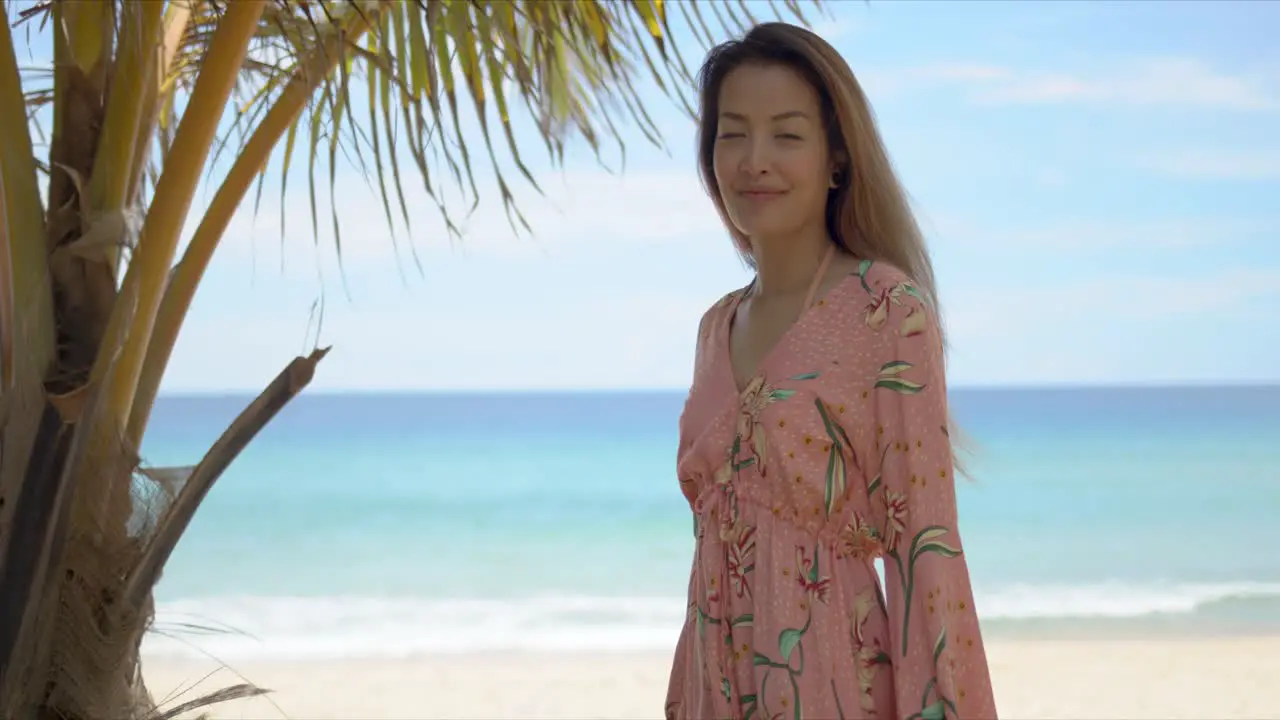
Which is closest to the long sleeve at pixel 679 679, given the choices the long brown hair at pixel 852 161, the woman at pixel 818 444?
the woman at pixel 818 444

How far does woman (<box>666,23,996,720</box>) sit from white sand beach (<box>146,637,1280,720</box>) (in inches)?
171

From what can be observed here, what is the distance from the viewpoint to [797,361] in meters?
1.37

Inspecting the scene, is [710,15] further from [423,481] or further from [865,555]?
[423,481]

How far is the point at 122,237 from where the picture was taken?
208 centimetres

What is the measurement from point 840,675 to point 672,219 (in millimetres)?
35852

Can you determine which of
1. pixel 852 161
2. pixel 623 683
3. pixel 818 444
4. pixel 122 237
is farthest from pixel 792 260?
pixel 623 683

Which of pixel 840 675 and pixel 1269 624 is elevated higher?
pixel 1269 624

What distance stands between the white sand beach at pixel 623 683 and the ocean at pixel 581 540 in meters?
0.47

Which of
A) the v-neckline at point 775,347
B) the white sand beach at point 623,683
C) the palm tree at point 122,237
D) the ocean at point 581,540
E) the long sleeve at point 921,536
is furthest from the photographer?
the ocean at point 581,540

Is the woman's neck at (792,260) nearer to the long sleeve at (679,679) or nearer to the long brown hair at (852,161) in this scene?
the long brown hair at (852,161)

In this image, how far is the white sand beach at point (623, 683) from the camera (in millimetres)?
5934

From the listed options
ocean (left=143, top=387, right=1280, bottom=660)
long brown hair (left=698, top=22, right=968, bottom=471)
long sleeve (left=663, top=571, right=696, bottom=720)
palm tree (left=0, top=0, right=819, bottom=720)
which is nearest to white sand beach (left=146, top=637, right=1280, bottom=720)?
ocean (left=143, top=387, right=1280, bottom=660)

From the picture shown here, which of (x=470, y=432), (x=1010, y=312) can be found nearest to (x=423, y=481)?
(x=470, y=432)

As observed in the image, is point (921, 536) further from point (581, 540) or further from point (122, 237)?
point (581, 540)
